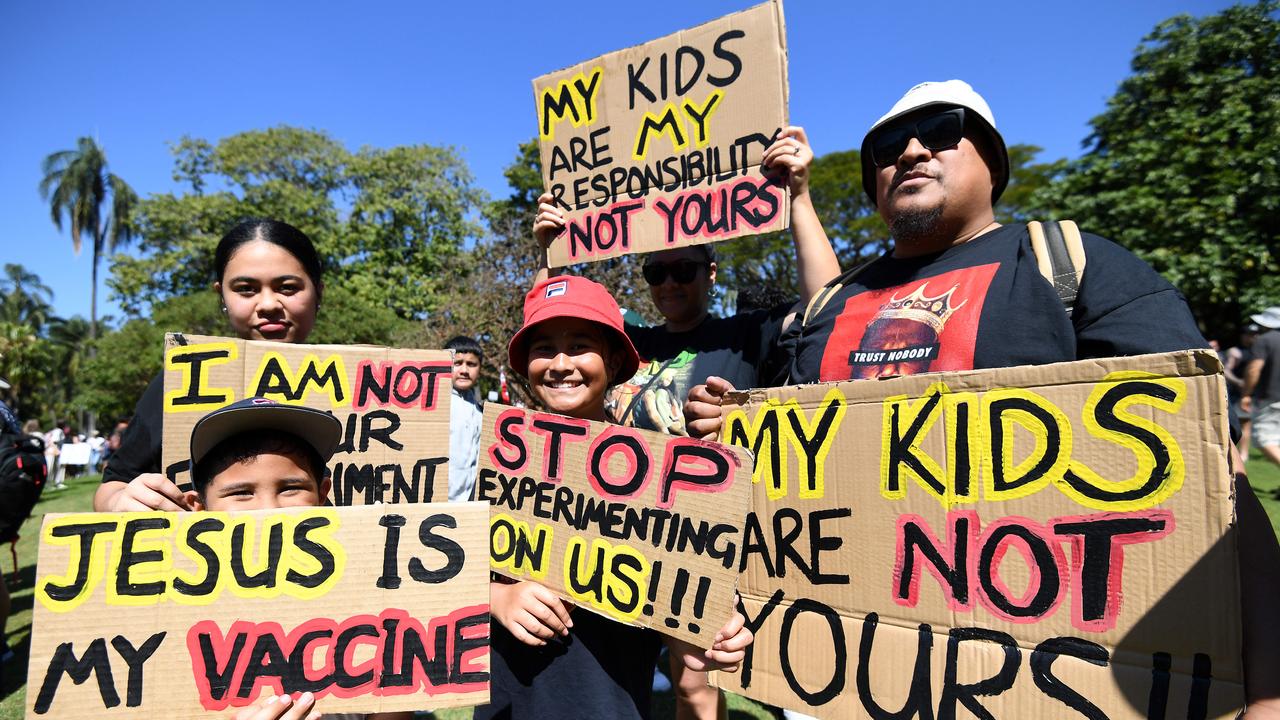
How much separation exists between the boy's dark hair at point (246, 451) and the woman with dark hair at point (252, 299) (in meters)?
0.56

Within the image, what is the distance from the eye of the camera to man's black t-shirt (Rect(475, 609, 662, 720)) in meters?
1.95

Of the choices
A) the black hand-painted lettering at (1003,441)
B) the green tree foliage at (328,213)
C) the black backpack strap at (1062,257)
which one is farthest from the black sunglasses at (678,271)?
the green tree foliage at (328,213)

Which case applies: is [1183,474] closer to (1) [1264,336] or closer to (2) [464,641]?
(2) [464,641]

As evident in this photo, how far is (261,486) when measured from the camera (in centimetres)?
183

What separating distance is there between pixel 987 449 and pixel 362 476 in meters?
1.94

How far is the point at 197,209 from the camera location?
27.7 meters

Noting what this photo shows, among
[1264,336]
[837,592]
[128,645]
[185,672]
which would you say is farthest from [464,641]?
[1264,336]

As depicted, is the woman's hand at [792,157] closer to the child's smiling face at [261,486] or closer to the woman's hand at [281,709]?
the child's smiling face at [261,486]

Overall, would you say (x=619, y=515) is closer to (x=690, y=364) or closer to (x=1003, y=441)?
(x=1003, y=441)

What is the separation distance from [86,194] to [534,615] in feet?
190

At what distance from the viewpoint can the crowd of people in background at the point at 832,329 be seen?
163 centimetres

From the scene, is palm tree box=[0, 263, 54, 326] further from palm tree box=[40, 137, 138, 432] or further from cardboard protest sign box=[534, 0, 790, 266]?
cardboard protest sign box=[534, 0, 790, 266]

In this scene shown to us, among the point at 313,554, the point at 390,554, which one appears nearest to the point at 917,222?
the point at 390,554

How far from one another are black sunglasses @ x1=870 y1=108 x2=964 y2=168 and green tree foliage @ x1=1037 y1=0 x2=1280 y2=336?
18752mm
